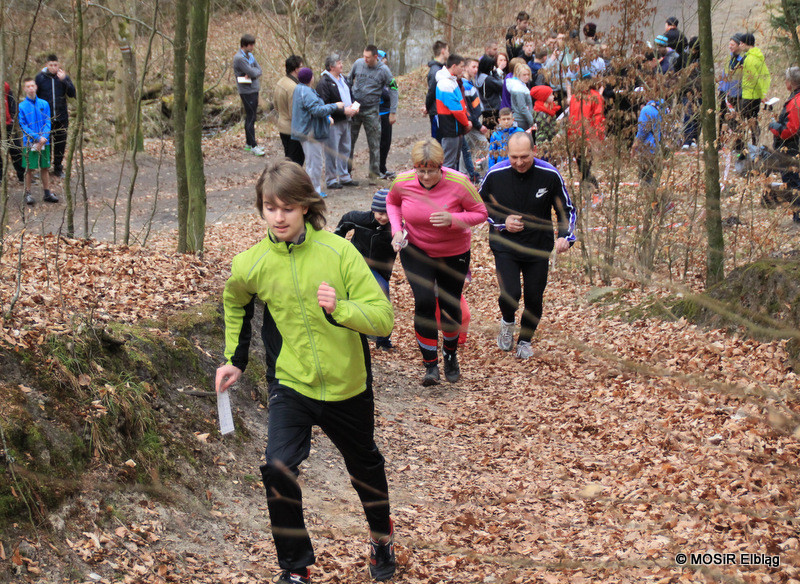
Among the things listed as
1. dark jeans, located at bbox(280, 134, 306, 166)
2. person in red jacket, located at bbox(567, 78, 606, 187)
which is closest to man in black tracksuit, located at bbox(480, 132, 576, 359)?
person in red jacket, located at bbox(567, 78, 606, 187)

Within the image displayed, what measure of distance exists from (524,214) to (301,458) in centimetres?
424

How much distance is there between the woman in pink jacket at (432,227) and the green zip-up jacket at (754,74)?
236 inches

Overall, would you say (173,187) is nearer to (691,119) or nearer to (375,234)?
(375,234)

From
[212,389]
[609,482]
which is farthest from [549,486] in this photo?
[212,389]

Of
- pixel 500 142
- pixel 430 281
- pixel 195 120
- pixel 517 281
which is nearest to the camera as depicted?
pixel 430 281

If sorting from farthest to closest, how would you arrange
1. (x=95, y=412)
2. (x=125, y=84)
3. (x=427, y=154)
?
(x=125, y=84), (x=427, y=154), (x=95, y=412)

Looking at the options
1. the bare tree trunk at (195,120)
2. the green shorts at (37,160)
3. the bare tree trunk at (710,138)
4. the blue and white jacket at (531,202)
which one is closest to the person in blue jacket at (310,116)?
the green shorts at (37,160)

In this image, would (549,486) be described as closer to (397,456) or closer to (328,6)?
(397,456)

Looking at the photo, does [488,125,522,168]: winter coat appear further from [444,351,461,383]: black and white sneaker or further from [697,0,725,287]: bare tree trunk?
[444,351,461,383]: black and white sneaker

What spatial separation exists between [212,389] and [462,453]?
2.01 metres

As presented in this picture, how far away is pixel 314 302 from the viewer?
3.63 meters

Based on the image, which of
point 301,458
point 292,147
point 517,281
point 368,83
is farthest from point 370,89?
point 301,458

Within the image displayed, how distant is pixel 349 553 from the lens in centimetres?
451

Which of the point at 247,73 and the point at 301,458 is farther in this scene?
the point at 247,73
